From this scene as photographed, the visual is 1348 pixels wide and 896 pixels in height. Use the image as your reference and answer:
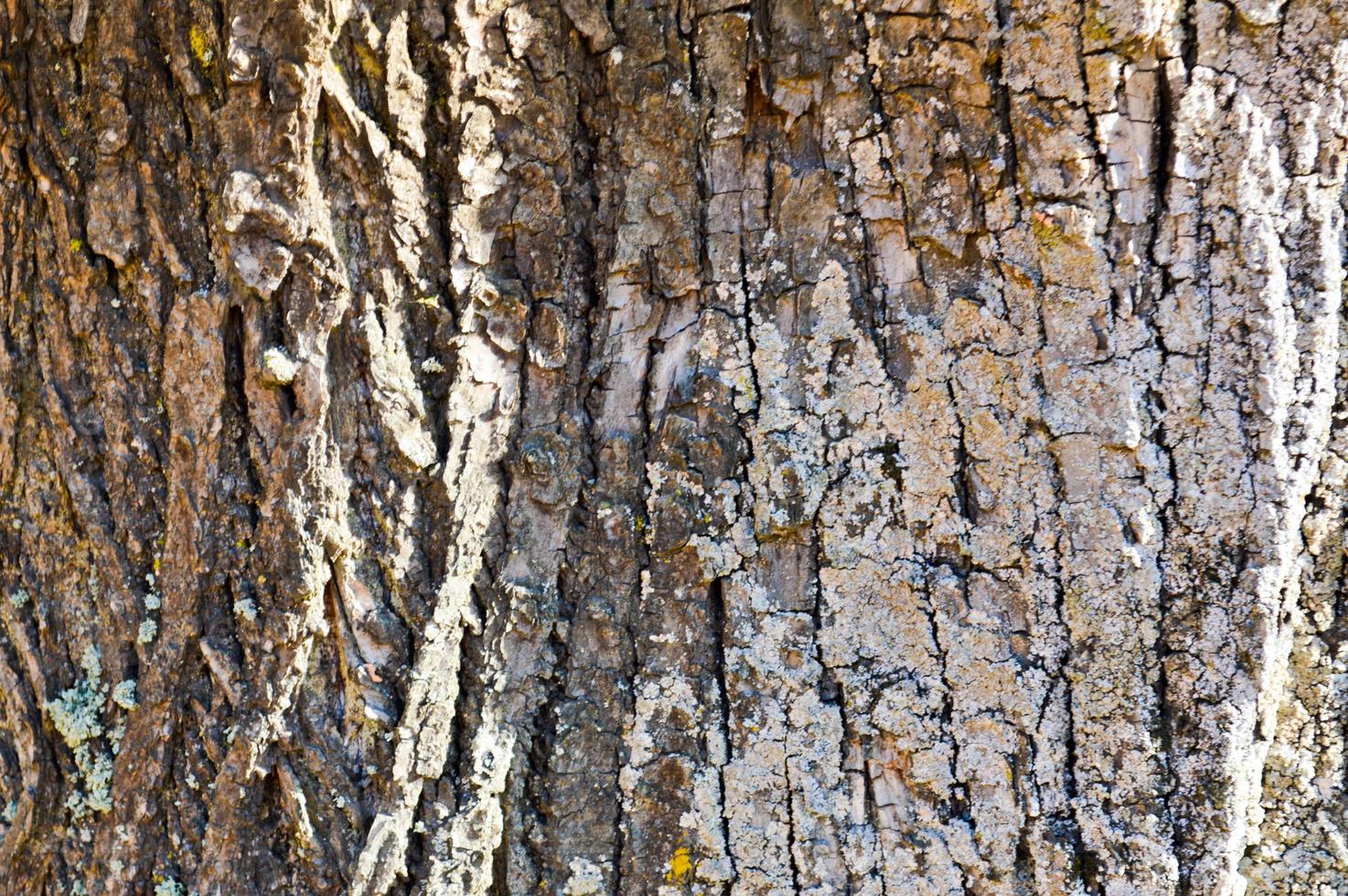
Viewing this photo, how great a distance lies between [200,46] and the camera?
125 cm

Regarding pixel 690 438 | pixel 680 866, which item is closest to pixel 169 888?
pixel 680 866

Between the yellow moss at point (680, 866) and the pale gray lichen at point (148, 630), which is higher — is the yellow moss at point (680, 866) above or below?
below

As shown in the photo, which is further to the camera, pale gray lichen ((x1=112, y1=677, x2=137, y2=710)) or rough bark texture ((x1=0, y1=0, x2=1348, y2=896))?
pale gray lichen ((x1=112, y1=677, x2=137, y2=710))

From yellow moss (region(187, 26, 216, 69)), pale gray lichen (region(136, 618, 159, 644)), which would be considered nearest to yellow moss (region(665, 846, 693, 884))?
pale gray lichen (region(136, 618, 159, 644))

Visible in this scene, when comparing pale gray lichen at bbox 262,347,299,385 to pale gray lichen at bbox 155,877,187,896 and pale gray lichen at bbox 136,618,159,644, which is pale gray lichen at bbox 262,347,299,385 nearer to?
pale gray lichen at bbox 136,618,159,644

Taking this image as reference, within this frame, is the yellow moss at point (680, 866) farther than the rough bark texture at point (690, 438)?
Yes

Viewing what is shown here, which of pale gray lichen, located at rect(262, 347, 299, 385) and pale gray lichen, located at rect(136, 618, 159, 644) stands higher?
pale gray lichen, located at rect(262, 347, 299, 385)

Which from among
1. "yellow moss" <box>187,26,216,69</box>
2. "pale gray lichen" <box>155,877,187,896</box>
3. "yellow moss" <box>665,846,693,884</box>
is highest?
"yellow moss" <box>187,26,216,69</box>

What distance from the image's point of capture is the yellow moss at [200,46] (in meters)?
1.24

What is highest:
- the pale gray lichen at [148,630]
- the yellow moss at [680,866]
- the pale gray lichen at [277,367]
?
the pale gray lichen at [277,367]

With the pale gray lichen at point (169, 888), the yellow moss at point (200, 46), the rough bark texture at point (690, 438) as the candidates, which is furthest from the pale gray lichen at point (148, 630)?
the yellow moss at point (200, 46)

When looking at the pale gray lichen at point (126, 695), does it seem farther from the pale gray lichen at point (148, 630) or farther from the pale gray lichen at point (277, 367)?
the pale gray lichen at point (277, 367)

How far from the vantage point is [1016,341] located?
1208mm

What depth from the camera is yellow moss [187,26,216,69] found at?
124 cm
